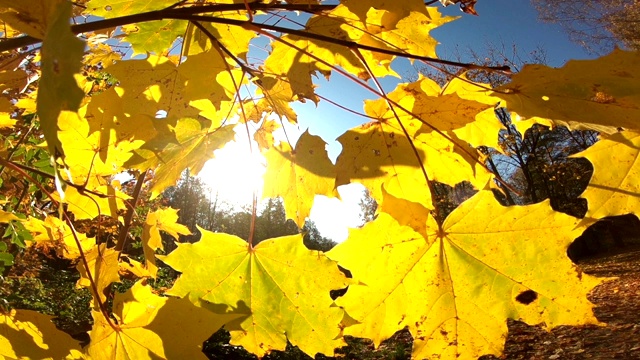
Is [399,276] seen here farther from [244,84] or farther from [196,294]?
[244,84]

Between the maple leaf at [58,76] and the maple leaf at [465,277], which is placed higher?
the maple leaf at [58,76]

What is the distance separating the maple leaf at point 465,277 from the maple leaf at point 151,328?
28 centimetres

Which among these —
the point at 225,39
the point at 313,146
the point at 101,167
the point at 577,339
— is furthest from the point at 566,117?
the point at 577,339

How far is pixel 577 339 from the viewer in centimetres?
671

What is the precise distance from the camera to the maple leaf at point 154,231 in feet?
4.58

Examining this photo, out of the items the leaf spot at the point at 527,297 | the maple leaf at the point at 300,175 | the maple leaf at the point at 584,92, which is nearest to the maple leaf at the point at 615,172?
the maple leaf at the point at 584,92

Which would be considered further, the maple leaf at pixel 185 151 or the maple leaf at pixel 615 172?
the maple leaf at pixel 185 151

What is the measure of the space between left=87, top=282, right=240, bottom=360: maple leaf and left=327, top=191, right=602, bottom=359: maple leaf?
276 mm

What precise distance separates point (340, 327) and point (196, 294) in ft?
0.98

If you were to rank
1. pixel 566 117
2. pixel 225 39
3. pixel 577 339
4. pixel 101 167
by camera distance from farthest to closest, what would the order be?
1. pixel 577 339
2. pixel 101 167
3. pixel 225 39
4. pixel 566 117

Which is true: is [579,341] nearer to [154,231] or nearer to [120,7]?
[154,231]

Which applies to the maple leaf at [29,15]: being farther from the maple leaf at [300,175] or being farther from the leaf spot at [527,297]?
the leaf spot at [527,297]

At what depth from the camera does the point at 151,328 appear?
0.81 metres

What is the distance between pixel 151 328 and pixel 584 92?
0.86 meters
